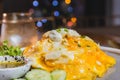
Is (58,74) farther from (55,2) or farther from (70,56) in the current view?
(55,2)

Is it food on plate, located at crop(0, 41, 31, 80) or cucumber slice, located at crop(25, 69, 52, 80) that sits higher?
food on plate, located at crop(0, 41, 31, 80)

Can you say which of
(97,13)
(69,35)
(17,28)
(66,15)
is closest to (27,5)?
(66,15)

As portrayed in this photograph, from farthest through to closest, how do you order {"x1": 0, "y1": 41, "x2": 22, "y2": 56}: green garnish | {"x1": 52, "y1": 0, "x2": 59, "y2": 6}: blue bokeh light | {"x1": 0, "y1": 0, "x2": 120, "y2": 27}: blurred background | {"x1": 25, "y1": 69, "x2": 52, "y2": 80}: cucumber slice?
{"x1": 0, "y1": 0, "x2": 120, "y2": 27}: blurred background, {"x1": 52, "y1": 0, "x2": 59, "y2": 6}: blue bokeh light, {"x1": 0, "y1": 41, "x2": 22, "y2": 56}: green garnish, {"x1": 25, "y1": 69, "x2": 52, "y2": 80}: cucumber slice

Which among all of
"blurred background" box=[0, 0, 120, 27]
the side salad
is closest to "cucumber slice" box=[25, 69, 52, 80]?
the side salad

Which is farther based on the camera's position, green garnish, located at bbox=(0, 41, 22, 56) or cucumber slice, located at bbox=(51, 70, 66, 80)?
green garnish, located at bbox=(0, 41, 22, 56)

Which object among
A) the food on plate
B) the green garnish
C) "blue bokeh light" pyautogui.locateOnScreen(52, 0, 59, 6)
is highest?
the green garnish

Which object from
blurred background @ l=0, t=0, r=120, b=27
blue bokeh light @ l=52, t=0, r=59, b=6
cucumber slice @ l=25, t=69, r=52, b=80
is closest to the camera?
cucumber slice @ l=25, t=69, r=52, b=80

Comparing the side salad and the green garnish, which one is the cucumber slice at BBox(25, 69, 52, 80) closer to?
the side salad

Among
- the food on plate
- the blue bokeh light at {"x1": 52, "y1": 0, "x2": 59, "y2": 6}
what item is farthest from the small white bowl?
the blue bokeh light at {"x1": 52, "y1": 0, "x2": 59, "y2": 6}
